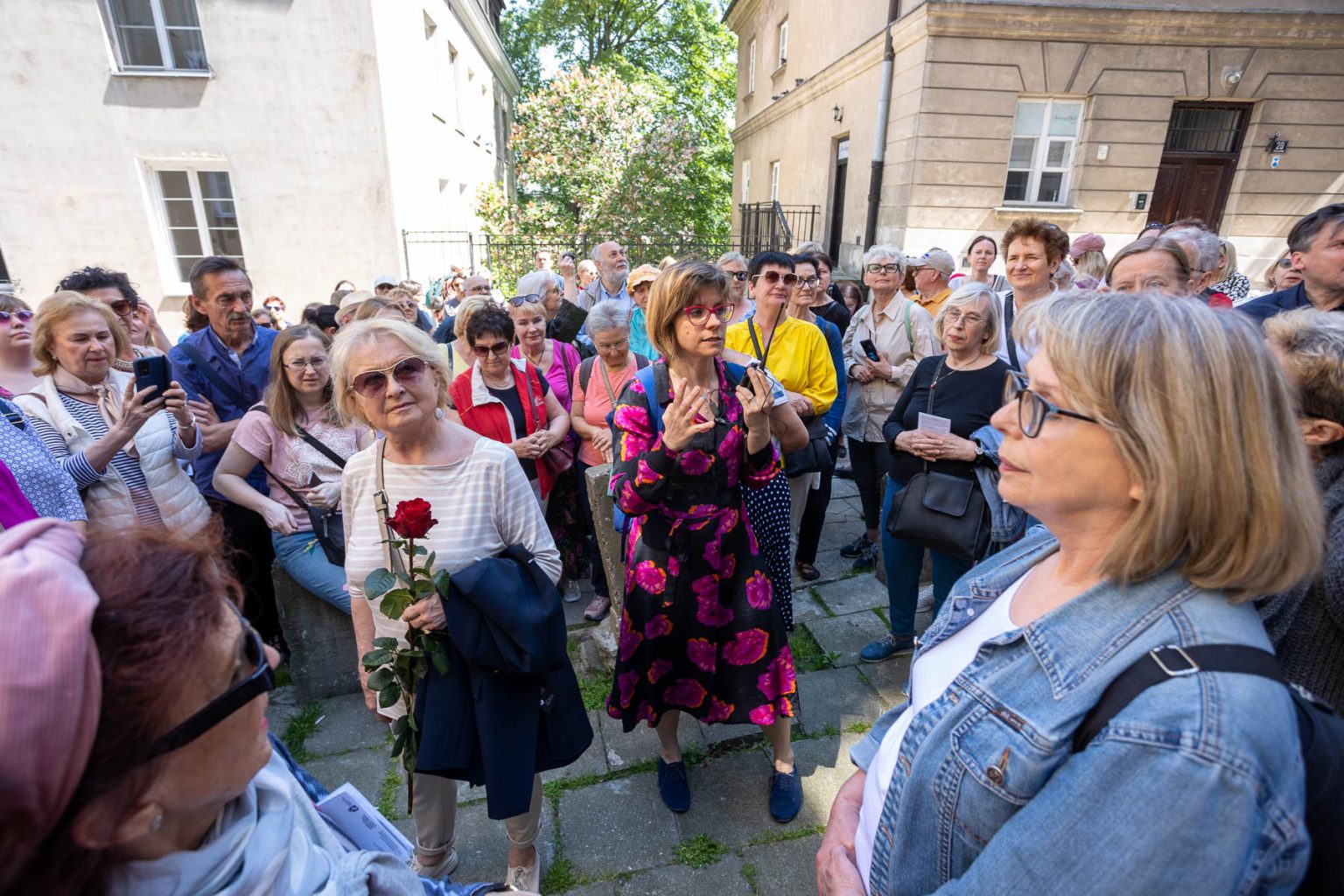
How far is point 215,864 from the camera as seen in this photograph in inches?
34.4

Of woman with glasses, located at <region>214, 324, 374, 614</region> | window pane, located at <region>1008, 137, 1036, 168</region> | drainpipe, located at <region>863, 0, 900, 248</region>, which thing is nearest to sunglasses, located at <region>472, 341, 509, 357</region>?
woman with glasses, located at <region>214, 324, 374, 614</region>

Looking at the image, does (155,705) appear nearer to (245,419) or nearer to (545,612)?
(545,612)

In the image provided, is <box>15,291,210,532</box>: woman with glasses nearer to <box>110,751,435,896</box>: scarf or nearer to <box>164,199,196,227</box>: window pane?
<box>110,751,435,896</box>: scarf

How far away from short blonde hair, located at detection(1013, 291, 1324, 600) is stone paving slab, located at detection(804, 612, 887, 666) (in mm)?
2715

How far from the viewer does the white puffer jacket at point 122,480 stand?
2.79 m

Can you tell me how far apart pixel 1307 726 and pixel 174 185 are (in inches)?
527

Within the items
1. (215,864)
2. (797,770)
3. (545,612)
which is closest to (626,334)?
(545,612)

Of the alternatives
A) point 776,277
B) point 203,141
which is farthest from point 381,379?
point 203,141

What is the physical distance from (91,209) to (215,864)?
12.7m

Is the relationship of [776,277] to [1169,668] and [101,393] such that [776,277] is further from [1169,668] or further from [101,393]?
[101,393]

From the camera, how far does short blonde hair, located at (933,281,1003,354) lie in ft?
9.97

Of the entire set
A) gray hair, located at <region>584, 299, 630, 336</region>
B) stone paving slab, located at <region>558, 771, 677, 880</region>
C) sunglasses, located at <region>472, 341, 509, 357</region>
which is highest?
gray hair, located at <region>584, 299, 630, 336</region>

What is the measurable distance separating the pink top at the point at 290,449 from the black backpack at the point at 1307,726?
3.16m

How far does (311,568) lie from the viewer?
122 inches
